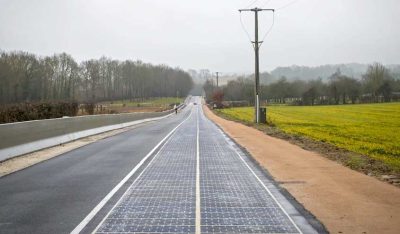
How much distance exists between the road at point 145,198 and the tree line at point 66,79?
38574mm

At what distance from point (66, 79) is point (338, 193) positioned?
121 metres

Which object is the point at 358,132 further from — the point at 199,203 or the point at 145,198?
the point at 145,198

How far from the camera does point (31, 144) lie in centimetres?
1714

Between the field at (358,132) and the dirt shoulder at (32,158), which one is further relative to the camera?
the field at (358,132)

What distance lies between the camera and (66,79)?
12431 centimetres

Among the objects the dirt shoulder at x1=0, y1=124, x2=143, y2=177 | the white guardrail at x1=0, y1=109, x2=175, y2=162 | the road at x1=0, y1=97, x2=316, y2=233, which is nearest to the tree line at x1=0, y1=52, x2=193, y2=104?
the white guardrail at x1=0, y1=109, x2=175, y2=162

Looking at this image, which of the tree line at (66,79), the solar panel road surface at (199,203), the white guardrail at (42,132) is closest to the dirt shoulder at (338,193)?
the solar panel road surface at (199,203)

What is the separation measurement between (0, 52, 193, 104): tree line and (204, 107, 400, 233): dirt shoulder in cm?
3931

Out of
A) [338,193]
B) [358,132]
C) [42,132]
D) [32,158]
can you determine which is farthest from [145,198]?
[358,132]

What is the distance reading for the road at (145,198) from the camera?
7.32 m

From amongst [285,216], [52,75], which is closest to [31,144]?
[285,216]

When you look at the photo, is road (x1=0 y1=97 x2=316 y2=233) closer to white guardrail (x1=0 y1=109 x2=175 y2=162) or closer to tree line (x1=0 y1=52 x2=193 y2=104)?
white guardrail (x1=0 y1=109 x2=175 y2=162)

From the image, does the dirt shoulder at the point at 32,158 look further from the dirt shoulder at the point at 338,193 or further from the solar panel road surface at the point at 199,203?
the dirt shoulder at the point at 338,193

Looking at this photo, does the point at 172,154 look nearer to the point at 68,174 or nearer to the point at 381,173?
the point at 68,174
